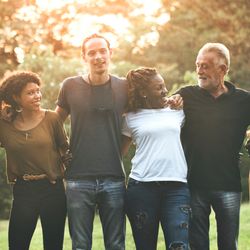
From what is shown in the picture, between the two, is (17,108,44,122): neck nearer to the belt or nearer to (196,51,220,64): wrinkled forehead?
the belt

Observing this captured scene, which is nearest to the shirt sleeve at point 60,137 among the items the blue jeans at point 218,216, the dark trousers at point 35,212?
the dark trousers at point 35,212

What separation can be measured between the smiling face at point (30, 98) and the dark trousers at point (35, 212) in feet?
1.96

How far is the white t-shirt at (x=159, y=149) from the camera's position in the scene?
16.7 feet

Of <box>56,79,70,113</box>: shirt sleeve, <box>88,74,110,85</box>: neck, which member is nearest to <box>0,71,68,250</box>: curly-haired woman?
<box>56,79,70,113</box>: shirt sleeve

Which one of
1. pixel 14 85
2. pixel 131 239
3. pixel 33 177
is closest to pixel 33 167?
pixel 33 177

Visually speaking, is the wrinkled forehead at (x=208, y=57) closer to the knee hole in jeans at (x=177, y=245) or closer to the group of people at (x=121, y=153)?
the group of people at (x=121, y=153)

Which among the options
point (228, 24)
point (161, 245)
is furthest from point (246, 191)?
point (228, 24)

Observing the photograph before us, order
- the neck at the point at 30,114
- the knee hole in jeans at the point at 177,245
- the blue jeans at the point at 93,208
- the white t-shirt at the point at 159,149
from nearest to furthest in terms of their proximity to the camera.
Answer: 1. the knee hole in jeans at the point at 177,245
2. the white t-shirt at the point at 159,149
3. the blue jeans at the point at 93,208
4. the neck at the point at 30,114

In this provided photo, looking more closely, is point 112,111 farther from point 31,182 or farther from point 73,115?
point 31,182

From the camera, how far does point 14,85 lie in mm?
5406

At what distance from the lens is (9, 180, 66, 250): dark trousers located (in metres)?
5.22

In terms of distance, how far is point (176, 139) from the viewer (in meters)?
5.13

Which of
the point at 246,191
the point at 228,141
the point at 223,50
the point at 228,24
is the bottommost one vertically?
the point at 246,191

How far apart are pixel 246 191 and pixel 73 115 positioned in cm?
948
